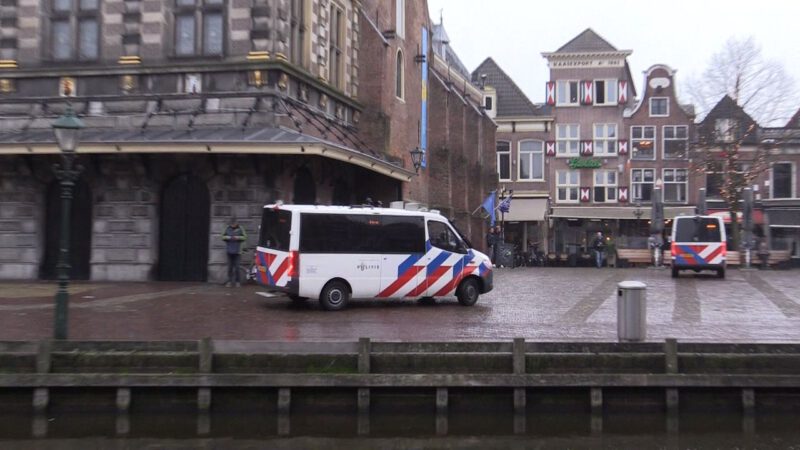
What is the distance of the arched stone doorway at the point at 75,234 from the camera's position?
2061 centimetres

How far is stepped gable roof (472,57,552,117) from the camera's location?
172 feet

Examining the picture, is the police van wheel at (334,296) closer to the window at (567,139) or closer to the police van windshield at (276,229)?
the police van windshield at (276,229)

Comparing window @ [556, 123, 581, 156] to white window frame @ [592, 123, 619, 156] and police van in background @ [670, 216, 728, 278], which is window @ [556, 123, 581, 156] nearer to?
white window frame @ [592, 123, 619, 156]

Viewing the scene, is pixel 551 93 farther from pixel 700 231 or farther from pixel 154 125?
pixel 154 125

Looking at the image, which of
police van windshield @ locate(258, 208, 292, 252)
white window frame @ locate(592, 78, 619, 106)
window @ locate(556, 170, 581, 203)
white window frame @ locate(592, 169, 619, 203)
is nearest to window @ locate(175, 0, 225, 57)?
police van windshield @ locate(258, 208, 292, 252)

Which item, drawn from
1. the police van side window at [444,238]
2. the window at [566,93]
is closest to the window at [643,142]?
the window at [566,93]

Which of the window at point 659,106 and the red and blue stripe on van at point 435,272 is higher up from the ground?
the window at point 659,106

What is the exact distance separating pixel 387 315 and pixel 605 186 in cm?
4003

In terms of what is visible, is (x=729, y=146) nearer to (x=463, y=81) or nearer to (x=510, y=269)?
(x=510, y=269)

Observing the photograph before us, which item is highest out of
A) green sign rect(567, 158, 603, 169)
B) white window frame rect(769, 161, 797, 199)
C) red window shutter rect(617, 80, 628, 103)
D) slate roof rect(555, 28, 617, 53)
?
slate roof rect(555, 28, 617, 53)

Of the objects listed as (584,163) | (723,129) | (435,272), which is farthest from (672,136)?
(435,272)

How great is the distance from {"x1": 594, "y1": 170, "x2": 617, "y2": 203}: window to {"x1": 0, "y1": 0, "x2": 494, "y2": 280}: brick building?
109 ft

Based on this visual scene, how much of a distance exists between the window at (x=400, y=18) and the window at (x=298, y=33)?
943 cm

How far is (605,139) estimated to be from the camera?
51.7m
